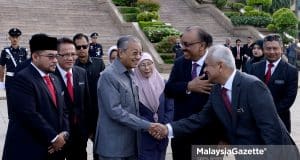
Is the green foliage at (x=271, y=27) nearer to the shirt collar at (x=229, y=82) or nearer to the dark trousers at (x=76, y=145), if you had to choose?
the dark trousers at (x=76, y=145)

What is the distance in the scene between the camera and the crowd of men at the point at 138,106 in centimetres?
387

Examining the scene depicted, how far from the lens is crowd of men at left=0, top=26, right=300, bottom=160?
3.87m

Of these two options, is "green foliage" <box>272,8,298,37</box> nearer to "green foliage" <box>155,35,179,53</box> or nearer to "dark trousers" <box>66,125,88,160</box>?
"green foliage" <box>155,35,179,53</box>

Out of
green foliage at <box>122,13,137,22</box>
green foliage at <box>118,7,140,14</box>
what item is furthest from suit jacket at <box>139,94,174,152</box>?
green foliage at <box>118,7,140,14</box>

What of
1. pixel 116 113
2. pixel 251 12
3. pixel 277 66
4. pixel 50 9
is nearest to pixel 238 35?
pixel 251 12

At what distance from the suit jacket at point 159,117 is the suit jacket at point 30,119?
1.14 metres

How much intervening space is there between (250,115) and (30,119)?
70.7 inches

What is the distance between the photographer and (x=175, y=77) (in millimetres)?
5156

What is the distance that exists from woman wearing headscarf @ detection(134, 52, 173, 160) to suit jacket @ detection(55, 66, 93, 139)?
23.8 inches

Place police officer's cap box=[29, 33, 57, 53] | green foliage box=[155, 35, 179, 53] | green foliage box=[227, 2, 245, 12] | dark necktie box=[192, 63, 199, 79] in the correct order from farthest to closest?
green foliage box=[227, 2, 245, 12] < green foliage box=[155, 35, 179, 53] < dark necktie box=[192, 63, 199, 79] < police officer's cap box=[29, 33, 57, 53]

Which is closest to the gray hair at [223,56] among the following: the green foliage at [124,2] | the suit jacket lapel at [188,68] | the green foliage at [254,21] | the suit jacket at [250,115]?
the suit jacket at [250,115]

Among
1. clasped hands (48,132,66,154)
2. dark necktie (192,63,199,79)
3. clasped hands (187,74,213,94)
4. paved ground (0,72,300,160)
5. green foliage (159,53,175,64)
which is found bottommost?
paved ground (0,72,300,160)

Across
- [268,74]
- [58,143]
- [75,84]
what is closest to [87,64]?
[75,84]

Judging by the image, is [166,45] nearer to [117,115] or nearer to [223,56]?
[117,115]
